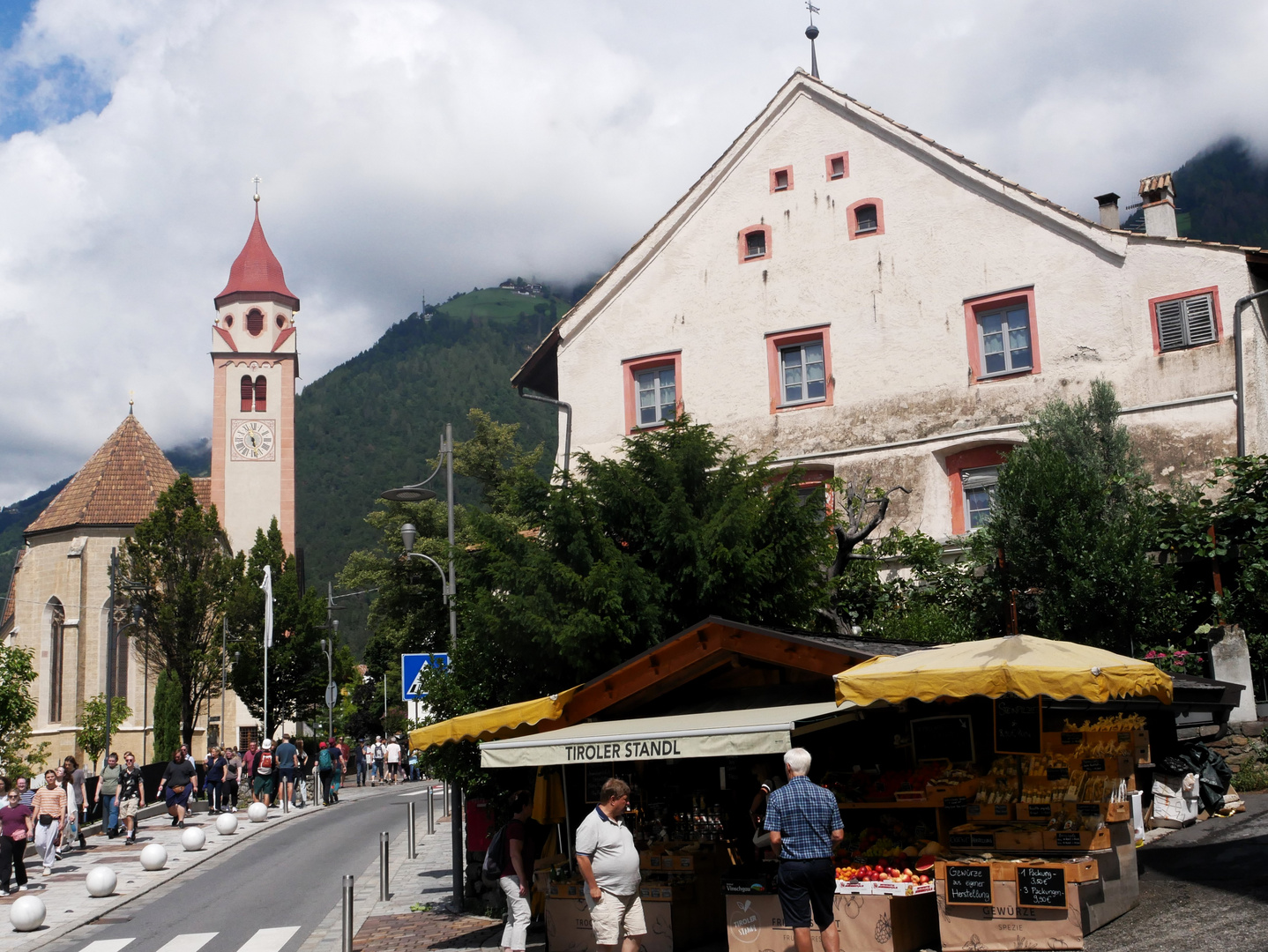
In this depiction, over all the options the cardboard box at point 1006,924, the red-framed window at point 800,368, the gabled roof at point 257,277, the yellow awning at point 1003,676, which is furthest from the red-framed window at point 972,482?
the gabled roof at point 257,277

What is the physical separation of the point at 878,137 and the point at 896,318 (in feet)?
13.4

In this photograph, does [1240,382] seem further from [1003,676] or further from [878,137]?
[1003,676]

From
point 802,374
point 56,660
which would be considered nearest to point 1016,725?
point 802,374

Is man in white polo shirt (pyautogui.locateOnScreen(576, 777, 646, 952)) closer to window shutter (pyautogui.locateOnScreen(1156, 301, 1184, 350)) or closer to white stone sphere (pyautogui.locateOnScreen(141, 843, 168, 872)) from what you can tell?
white stone sphere (pyautogui.locateOnScreen(141, 843, 168, 872))

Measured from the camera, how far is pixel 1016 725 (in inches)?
451

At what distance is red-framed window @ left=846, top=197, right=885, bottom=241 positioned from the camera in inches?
1045

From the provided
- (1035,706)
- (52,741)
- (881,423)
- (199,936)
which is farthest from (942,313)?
(52,741)

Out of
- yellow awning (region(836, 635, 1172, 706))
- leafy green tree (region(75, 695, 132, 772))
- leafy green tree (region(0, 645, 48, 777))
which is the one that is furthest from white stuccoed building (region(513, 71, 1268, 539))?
leafy green tree (region(75, 695, 132, 772))

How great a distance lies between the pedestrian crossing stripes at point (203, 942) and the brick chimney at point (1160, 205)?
21.5 m

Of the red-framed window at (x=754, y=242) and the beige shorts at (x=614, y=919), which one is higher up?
the red-framed window at (x=754, y=242)

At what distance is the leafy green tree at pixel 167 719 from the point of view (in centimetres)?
4784

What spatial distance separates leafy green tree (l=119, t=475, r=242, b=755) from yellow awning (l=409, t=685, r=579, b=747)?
129ft

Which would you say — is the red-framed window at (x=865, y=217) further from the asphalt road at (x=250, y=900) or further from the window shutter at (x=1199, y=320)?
the asphalt road at (x=250, y=900)

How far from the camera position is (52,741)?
190ft
